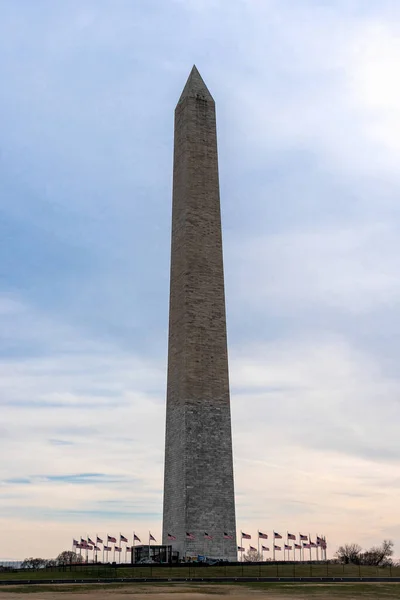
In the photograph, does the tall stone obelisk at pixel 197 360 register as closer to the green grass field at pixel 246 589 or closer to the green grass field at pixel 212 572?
the green grass field at pixel 212 572

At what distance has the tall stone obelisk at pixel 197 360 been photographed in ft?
176

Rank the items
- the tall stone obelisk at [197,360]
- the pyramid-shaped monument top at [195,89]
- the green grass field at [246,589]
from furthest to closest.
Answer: the pyramid-shaped monument top at [195,89] < the tall stone obelisk at [197,360] < the green grass field at [246,589]

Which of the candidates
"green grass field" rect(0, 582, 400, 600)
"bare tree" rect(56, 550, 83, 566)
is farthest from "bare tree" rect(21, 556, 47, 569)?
"green grass field" rect(0, 582, 400, 600)

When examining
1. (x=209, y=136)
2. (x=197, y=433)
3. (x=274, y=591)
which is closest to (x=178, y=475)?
(x=197, y=433)

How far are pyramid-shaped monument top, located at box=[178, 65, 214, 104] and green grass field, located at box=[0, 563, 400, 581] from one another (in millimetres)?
35914

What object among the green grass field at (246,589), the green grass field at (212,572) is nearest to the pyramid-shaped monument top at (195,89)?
the green grass field at (212,572)

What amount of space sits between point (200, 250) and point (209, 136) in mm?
9844

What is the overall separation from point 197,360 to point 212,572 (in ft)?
49.7

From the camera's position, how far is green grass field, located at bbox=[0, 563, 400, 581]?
1839 inches

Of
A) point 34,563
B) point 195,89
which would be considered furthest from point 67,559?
point 195,89

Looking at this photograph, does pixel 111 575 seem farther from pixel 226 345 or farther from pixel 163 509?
pixel 226 345

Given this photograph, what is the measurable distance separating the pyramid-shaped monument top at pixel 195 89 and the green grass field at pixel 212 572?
35.9 metres

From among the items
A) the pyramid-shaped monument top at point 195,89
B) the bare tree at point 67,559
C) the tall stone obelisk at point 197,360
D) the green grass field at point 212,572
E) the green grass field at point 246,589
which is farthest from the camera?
the bare tree at point 67,559

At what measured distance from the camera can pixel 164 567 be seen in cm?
5038
